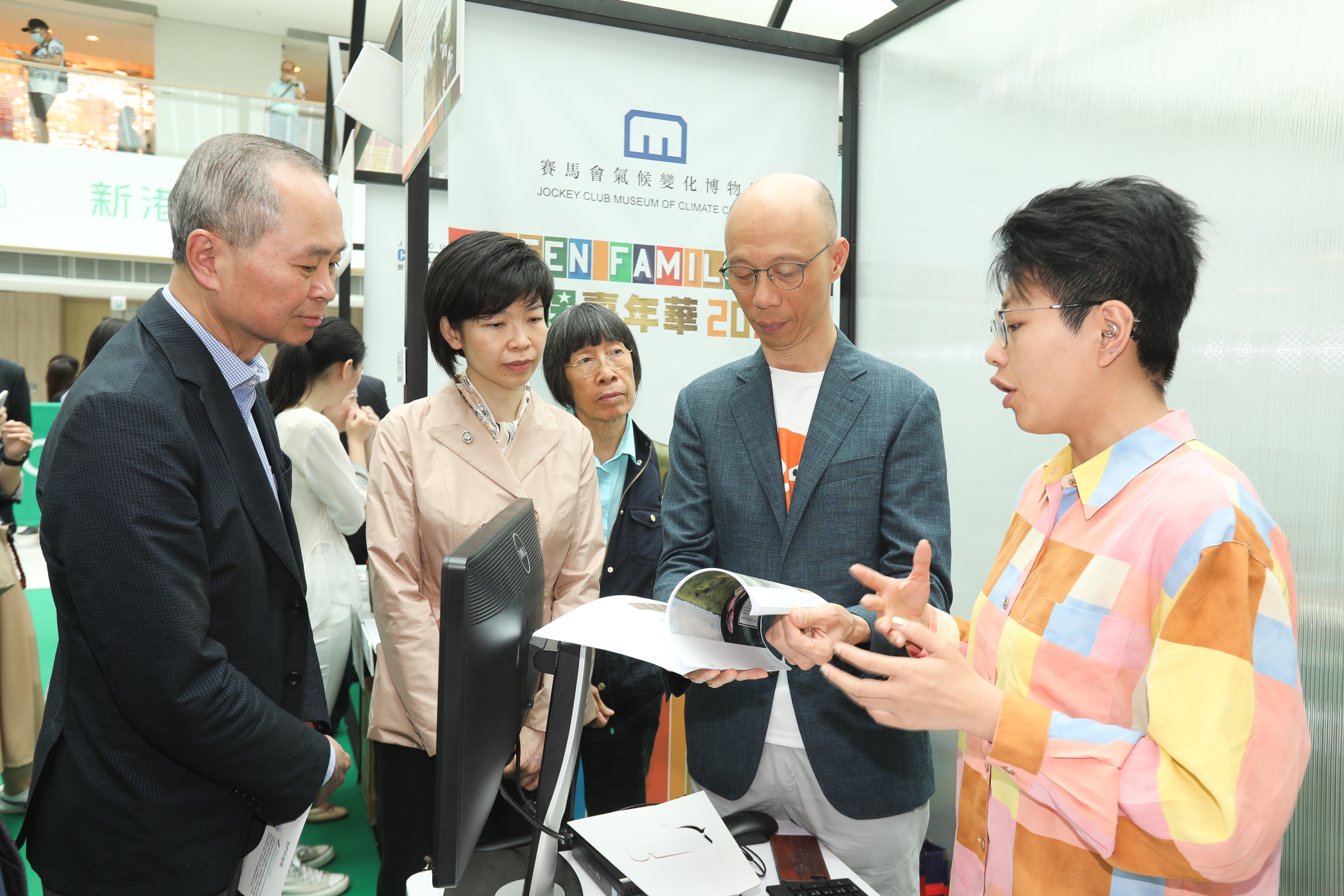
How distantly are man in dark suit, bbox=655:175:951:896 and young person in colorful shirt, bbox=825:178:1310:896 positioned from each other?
0.30m

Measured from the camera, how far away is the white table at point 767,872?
4.05 feet

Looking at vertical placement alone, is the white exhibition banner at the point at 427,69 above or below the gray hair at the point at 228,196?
above

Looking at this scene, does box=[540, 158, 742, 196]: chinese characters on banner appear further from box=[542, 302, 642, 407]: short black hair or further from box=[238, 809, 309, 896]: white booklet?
box=[238, 809, 309, 896]: white booklet

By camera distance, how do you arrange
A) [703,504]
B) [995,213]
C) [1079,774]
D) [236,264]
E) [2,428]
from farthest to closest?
[2,428] → [995,213] → [703,504] → [236,264] → [1079,774]

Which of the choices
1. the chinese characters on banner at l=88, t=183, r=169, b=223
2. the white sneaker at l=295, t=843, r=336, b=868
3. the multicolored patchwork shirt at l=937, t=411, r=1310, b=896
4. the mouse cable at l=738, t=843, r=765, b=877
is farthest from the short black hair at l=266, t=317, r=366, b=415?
the chinese characters on banner at l=88, t=183, r=169, b=223

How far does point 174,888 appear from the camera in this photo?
1282 millimetres

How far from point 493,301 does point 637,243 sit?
1.09 m

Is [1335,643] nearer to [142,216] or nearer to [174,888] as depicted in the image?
[174,888]

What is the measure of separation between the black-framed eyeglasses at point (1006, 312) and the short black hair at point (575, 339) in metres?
1.47

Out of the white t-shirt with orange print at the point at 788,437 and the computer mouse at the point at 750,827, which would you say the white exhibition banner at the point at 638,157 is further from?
the computer mouse at the point at 750,827

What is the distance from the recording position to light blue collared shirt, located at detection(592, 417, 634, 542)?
244cm

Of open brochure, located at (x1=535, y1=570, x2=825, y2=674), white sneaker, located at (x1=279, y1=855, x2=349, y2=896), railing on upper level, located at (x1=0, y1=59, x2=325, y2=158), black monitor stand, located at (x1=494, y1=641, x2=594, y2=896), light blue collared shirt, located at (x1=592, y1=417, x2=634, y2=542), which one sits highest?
railing on upper level, located at (x1=0, y1=59, x2=325, y2=158)

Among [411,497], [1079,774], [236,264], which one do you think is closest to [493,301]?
[411,497]

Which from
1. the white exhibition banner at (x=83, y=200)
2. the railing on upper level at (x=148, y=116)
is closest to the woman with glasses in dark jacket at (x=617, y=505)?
the railing on upper level at (x=148, y=116)
